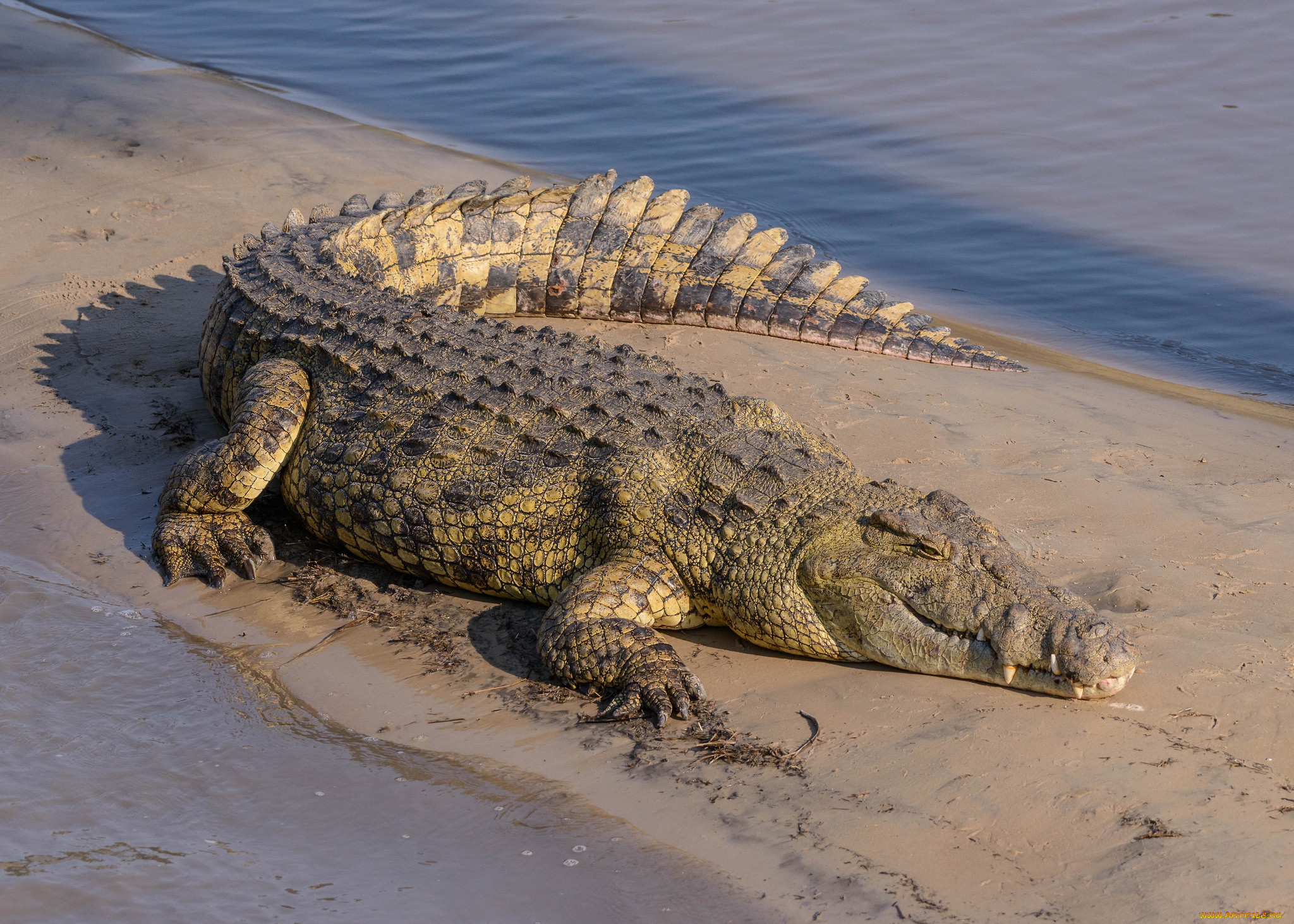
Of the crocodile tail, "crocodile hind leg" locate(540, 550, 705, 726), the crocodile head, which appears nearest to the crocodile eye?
the crocodile head

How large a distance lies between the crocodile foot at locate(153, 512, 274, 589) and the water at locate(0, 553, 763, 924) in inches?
25.0

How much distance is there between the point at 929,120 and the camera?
12070mm

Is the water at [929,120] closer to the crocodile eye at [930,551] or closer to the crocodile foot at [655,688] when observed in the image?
the crocodile eye at [930,551]

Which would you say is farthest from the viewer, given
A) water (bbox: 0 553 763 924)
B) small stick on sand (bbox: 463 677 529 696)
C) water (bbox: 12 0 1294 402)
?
water (bbox: 12 0 1294 402)

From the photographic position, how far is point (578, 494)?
13.8 ft

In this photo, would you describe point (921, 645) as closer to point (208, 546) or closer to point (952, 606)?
point (952, 606)

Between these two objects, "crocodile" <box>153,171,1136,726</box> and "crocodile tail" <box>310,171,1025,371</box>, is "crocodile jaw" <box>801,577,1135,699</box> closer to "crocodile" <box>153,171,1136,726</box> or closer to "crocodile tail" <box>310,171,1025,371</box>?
"crocodile" <box>153,171,1136,726</box>

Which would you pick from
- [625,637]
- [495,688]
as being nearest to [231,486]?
[495,688]

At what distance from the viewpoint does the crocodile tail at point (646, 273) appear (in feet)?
22.3

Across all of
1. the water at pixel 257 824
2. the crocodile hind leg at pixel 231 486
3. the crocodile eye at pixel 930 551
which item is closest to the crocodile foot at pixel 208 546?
the crocodile hind leg at pixel 231 486

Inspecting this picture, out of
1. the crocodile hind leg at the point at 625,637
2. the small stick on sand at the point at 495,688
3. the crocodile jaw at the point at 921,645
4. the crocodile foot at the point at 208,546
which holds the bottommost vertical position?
the small stick on sand at the point at 495,688

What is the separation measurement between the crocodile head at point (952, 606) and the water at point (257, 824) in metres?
1.15

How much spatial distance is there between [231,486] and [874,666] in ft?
9.57

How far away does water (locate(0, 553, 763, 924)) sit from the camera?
115 inches
